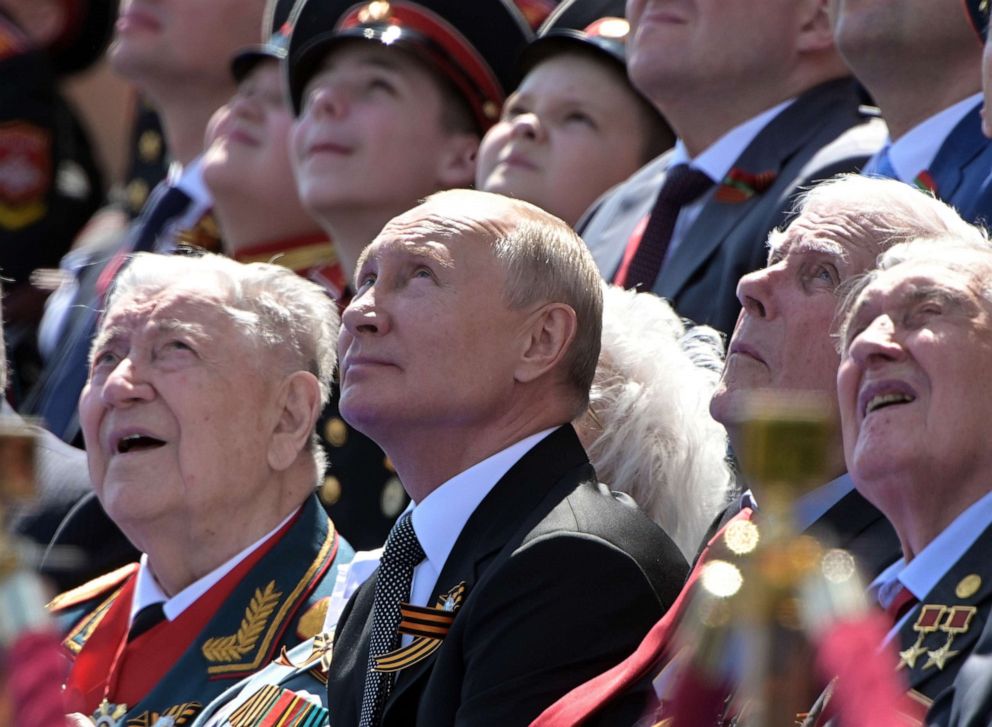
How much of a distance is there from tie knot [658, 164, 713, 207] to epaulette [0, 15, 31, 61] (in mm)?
3392

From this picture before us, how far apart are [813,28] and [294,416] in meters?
1.68

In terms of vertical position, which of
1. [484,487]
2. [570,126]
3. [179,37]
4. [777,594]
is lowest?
[179,37]

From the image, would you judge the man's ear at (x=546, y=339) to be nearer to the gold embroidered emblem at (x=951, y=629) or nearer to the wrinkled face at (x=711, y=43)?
the gold embroidered emblem at (x=951, y=629)

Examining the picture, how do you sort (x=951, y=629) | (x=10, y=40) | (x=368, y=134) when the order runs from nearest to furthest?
(x=951, y=629), (x=368, y=134), (x=10, y=40)

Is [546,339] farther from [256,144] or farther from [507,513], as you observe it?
[256,144]

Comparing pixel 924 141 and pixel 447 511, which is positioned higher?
pixel 924 141

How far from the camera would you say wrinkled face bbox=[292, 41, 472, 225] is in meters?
5.58

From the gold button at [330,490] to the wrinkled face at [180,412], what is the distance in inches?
32.5

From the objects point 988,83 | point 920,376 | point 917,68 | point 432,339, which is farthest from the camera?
point 917,68

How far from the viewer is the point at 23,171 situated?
729 cm

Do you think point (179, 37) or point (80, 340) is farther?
point (179, 37)

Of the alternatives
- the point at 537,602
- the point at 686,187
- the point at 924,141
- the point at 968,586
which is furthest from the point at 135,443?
the point at 968,586

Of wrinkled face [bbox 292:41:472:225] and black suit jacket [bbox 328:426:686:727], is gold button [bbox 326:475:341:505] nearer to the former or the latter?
wrinkled face [bbox 292:41:472:225]

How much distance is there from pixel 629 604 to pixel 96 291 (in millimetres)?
3183
